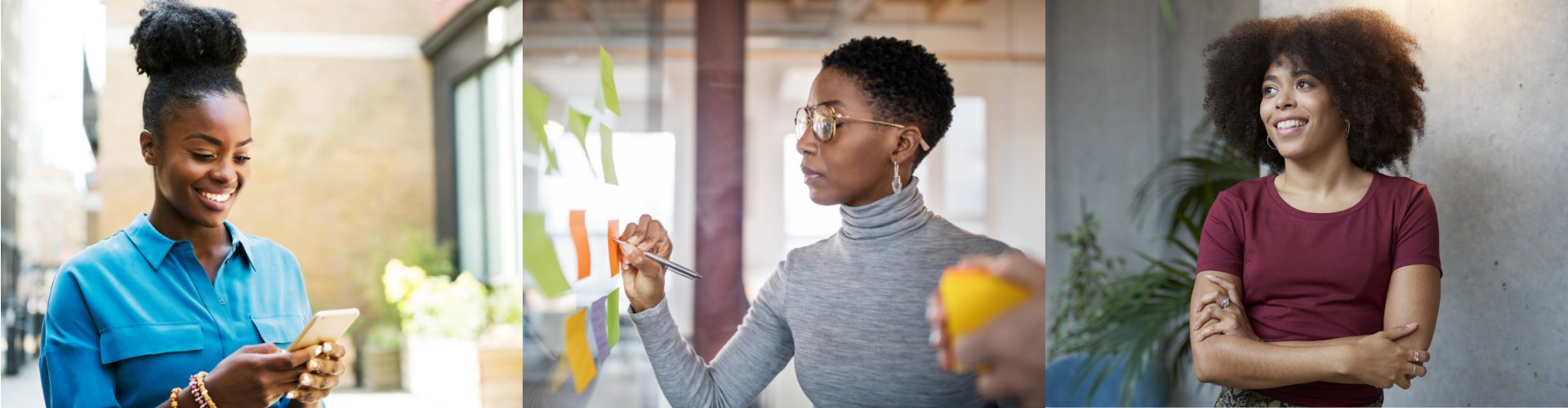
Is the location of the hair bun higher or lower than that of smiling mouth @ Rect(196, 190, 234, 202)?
higher

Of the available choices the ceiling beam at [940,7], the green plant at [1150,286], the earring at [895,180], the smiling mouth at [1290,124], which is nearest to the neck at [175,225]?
the earring at [895,180]

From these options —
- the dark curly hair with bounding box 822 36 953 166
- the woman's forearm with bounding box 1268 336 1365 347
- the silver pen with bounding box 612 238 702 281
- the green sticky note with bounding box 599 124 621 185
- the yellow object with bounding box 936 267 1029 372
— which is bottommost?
the woman's forearm with bounding box 1268 336 1365 347

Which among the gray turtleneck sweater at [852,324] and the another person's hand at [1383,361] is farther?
the another person's hand at [1383,361]

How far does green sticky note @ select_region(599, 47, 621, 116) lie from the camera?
1.39 metres

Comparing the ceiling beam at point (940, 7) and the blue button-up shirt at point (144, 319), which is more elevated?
the ceiling beam at point (940, 7)

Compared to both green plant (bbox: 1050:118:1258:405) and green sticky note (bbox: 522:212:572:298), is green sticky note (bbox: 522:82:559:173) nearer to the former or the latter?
green sticky note (bbox: 522:212:572:298)

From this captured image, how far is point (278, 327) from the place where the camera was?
152cm

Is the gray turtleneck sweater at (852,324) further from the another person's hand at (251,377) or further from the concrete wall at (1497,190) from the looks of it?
the concrete wall at (1497,190)

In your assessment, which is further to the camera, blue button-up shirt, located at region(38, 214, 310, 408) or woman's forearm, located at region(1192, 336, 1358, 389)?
woman's forearm, located at region(1192, 336, 1358, 389)

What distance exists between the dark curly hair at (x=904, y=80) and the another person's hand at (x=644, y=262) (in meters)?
0.39

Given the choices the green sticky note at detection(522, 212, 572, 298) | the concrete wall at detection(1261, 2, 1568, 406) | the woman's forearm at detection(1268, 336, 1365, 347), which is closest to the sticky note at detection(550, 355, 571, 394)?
the green sticky note at detection(522, 212, 572, 298)

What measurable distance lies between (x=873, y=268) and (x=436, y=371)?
4.39 metres

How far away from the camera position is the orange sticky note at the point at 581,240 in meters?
1.38

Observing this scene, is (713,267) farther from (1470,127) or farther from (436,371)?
(436,371)
